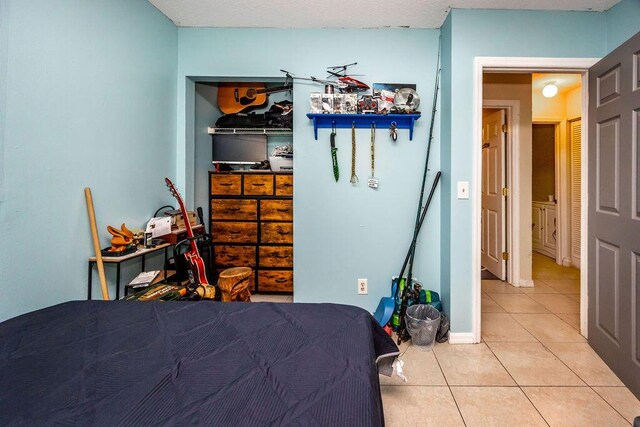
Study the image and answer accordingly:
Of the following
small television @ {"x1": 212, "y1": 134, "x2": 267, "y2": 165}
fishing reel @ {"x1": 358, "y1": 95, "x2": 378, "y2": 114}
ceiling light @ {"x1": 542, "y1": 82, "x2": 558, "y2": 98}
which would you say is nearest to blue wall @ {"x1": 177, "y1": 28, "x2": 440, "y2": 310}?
fishing reel @ {"x1": 358, "y1": 95, "x2": 378, "y2": 114}

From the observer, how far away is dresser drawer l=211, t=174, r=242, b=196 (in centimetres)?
293

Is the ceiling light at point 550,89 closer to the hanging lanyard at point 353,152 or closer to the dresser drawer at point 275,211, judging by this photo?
the hanging lanyard at point 353,152

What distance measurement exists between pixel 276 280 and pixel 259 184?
0.99 meters

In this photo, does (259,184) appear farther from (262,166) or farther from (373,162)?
(373,162)

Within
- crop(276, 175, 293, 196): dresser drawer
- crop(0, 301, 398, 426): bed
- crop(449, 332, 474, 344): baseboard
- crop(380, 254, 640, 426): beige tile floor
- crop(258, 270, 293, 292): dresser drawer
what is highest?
crop(276, 175, 293, 196): dresser drawer

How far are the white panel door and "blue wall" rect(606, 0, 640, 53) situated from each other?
1.36 m

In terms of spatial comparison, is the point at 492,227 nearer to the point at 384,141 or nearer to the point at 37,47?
the point at 384,141

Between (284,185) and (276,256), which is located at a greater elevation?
(284,185)

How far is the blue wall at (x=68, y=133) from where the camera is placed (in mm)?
1326

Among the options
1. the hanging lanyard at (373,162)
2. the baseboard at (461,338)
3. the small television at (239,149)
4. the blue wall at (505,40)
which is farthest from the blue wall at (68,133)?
the baseboard at (461,338)

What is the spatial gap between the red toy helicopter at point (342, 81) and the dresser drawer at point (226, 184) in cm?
114

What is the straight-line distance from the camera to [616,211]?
175 centimetres

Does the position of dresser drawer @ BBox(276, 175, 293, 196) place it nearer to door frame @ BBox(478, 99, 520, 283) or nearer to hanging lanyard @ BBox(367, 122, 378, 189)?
hanging lanyard @ BBox(367, 122, 378, 189)

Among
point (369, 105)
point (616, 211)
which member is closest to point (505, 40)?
point (369, 105)
